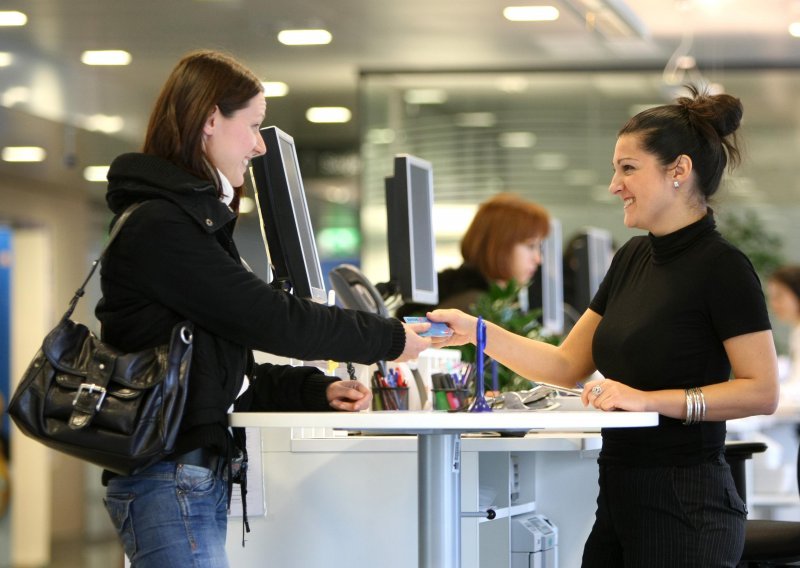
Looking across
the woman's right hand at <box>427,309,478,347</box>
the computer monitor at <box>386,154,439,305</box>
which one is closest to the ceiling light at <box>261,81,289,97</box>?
the computer monitor at <box>386,154,439,305</box>

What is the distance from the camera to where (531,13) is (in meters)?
8.06

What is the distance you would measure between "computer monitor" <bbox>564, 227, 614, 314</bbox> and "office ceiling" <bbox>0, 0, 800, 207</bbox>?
1.18m

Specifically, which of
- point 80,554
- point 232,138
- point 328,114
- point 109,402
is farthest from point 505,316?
point 328,114

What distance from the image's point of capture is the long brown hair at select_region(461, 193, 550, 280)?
5188mm

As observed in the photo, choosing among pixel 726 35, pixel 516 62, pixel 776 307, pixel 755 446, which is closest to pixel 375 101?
pixel 516 62

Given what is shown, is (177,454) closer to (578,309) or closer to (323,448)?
(323,448)

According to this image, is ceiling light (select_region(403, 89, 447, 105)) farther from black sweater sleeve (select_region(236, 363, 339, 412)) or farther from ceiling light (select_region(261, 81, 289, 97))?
black sweater sleeve (select_region(236, 363, 339, 412))

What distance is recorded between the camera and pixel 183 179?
206cm

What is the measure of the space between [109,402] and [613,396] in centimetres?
96

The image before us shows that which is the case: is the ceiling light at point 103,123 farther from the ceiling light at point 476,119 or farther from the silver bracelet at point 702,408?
the silver bracelet at point 702,408

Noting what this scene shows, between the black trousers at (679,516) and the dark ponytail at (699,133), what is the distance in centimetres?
61

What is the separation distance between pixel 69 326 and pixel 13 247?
22.8 ft

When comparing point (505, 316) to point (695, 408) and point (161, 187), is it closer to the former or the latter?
point (695, 408)

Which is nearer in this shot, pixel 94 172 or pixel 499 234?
pixel 499 234
